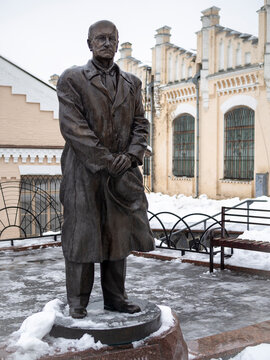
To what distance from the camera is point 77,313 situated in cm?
384

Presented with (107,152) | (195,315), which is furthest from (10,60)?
(107,152)

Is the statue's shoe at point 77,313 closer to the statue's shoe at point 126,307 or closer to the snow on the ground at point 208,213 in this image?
the statue's shoe at point 126,307

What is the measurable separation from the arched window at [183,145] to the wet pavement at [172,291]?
1613 cm

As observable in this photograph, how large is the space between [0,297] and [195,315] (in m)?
2.42

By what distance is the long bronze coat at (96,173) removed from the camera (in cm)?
376

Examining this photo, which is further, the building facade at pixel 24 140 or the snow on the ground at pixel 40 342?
the building facade at pixel 24 140

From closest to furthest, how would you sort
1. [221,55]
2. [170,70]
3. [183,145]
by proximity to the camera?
[221,55] < [183,145] < [170,70]

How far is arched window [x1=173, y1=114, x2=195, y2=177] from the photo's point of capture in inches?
980

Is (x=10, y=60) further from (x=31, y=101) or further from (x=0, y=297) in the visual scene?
(x=0, y=297)

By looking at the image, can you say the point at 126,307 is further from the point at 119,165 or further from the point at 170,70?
the point at 170,70

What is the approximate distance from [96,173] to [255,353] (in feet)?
6.57

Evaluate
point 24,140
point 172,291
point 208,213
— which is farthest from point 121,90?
point 208,213

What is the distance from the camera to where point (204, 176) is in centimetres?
2355

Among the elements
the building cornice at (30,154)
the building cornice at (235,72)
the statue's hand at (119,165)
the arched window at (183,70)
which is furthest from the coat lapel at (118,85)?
the arched window at (183,70)
